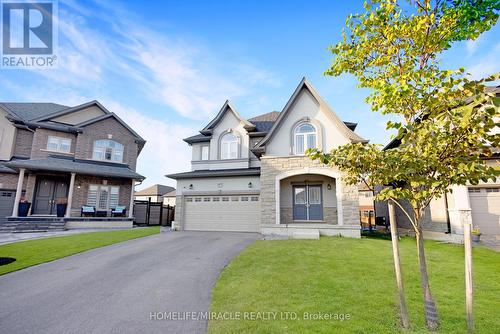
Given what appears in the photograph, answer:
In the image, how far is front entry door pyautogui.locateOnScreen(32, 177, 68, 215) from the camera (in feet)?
56.2

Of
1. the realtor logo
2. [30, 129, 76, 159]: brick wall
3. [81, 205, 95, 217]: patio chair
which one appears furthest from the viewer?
[30, 129, 76, 159]: brick wall

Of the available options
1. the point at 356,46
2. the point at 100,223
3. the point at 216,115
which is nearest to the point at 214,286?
the point at 356,46

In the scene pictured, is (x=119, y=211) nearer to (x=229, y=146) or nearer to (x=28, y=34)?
(x=229, y=146)

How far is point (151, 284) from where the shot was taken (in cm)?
587

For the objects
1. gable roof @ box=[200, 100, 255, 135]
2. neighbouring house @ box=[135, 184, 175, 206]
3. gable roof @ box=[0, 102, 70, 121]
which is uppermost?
gable roof @ box=[0, 102, 70, 121]

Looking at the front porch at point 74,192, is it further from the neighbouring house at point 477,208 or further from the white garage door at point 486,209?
the white garage door at point 486,209

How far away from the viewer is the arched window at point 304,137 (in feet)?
44.9

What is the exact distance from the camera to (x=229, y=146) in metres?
17.1

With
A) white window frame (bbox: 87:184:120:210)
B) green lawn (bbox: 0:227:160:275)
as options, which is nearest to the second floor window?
white window frame (bbox: 87:184:120:210)

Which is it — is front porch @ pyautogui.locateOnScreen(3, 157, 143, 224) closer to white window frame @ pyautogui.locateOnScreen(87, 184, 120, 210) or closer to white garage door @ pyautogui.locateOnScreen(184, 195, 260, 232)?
white window frame @ pyautogui.locateOnScreen(87, 184, 120, 210)

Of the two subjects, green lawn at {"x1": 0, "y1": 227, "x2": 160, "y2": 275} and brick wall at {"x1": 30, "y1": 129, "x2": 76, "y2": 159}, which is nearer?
green lawn at {"x1": 0, "y1": 227, "x2": 160, "y2": 275}

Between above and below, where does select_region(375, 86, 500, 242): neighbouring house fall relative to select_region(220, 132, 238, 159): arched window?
below

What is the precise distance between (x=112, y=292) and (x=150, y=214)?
16.9 m

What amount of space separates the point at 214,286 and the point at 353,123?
47.8 ft
